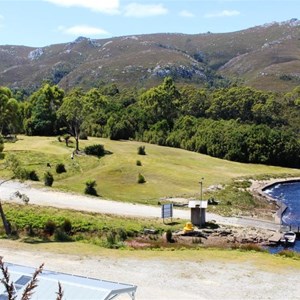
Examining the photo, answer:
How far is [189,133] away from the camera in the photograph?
93188 millimetres

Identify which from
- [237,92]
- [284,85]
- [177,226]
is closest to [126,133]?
[237,92]

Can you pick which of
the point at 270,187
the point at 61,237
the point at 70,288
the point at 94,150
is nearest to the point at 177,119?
the point at 94,150

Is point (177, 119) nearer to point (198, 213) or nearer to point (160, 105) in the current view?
point (160, 105)

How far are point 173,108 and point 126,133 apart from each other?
17.3 metres

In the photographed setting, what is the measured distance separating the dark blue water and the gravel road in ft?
14.1

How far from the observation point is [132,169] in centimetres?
6219

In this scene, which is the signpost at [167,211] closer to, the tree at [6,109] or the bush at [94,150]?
the tree at [6,109]

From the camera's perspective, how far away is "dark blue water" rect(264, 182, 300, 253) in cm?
4711

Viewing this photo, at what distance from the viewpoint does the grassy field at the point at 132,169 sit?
176ft

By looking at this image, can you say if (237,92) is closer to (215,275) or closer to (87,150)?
(87,150)

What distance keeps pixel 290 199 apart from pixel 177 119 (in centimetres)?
4881

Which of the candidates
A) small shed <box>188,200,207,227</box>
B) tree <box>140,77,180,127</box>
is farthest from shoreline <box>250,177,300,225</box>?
tree <box>140,77,180,127</box>

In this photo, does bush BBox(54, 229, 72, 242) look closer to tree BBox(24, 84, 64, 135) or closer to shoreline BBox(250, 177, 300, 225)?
shoreline BBox(250, 177, 300, 225)

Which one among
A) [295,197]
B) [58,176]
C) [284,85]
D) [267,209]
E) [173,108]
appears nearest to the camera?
[267,209]
